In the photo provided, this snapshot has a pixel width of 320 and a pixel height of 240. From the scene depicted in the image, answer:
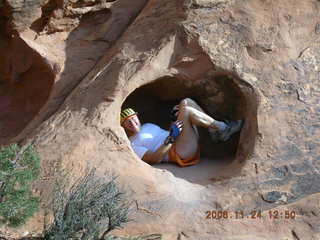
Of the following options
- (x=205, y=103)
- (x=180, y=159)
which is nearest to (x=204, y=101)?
(x=205, y=103)

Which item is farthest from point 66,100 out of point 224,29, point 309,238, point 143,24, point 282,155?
point 309,238

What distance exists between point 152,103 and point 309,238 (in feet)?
7.59

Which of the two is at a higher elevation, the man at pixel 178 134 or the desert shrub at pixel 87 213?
the desert shrub at pixel 87 213

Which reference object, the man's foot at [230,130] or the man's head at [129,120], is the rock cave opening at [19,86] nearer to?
the man's head at [129,120]

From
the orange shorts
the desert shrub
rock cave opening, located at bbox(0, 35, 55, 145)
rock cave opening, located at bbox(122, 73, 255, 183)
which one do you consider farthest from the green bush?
rock cave opening, located at bbox(0, 35, 55, 145)

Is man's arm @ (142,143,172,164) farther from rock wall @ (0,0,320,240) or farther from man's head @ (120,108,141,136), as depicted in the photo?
rock wall @ (0,0,320,240)

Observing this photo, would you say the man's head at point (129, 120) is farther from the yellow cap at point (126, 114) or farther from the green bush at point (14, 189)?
the green bush at point (14, 189)

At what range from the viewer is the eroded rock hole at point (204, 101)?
5.75 meters

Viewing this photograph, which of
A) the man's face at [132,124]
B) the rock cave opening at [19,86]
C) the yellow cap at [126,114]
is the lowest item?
the rock cave opening at [19,86]

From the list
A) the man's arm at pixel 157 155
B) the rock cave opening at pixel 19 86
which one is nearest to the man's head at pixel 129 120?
the man's arm at pixel 157 155

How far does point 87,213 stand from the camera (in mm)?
4504

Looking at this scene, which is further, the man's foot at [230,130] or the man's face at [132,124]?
the man's face at [132,124]
